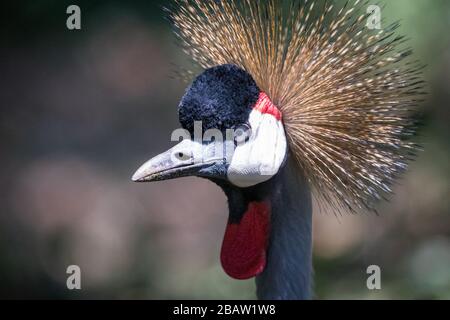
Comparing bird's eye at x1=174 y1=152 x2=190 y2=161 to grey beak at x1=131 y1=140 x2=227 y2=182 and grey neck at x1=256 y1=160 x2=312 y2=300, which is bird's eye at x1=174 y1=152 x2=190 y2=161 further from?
grey neck at x1=256 y1=160 x2=312 y2=300

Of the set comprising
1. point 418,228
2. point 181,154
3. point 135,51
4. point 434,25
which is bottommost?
point 418,228

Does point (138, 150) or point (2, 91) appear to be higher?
point (2, 91)

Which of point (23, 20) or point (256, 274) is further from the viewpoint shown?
point (23, 20)

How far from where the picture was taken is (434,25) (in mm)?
2750

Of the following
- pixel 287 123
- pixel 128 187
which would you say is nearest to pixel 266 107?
pixel 287 123

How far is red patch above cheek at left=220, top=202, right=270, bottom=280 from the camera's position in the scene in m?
1.65

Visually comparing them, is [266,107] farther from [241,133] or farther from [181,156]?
[181,156]

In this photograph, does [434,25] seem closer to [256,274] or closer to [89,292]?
→ [256,274]

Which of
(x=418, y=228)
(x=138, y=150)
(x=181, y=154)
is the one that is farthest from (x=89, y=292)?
(x=181, y=154)

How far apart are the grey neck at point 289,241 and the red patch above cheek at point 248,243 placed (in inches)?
0.9

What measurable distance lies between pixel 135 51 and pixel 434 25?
6.44ft

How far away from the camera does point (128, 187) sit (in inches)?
139

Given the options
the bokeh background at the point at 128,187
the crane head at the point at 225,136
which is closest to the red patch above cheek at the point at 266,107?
the crane head at the point at 225,136

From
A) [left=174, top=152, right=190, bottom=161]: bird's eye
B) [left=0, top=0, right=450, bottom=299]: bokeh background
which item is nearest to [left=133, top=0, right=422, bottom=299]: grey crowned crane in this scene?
[left=174, top=152, right=190, bottom=161]: bird's eye
